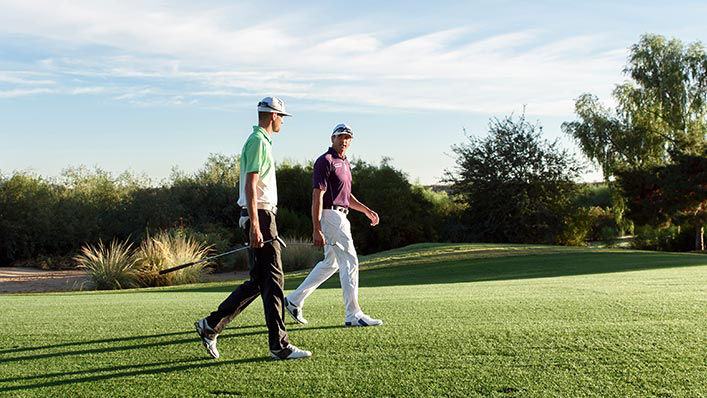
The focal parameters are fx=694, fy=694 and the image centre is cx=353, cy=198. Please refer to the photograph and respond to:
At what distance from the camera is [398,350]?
554 centimetres

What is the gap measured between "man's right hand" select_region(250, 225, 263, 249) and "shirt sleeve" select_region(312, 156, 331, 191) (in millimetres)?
1502

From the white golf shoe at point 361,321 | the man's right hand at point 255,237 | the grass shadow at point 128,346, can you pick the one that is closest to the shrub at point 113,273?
the grass shadow at point 128,346

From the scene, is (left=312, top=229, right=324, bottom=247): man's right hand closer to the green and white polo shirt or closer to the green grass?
the green grass

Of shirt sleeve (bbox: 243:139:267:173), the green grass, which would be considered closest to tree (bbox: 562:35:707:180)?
the green grass

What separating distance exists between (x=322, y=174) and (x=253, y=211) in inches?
61.0

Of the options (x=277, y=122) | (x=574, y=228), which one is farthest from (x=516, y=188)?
(x=277, y=122)

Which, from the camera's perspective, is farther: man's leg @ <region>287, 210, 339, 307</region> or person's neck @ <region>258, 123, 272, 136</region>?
man's leg @ <region>287, 210, 339, 307</region>

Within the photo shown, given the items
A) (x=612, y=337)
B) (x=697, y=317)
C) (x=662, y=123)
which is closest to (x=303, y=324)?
(x=612, y=337)

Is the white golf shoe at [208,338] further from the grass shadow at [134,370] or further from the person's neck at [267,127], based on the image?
the person's neck at [267,127]

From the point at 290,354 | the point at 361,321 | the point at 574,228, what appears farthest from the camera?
the point at 574,228

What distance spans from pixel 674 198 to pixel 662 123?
33.9 ft

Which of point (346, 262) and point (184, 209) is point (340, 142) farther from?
point (184, 209)

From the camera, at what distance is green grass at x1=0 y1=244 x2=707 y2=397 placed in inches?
183

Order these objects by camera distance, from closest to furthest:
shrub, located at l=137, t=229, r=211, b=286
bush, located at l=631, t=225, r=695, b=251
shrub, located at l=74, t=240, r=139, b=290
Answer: shrub, located at l=74, t=240, r=139, b=290 → shrub, located at l=137, t=229, r=211, b=286 → bush, located at l=631, t=225, r=695, b=251
